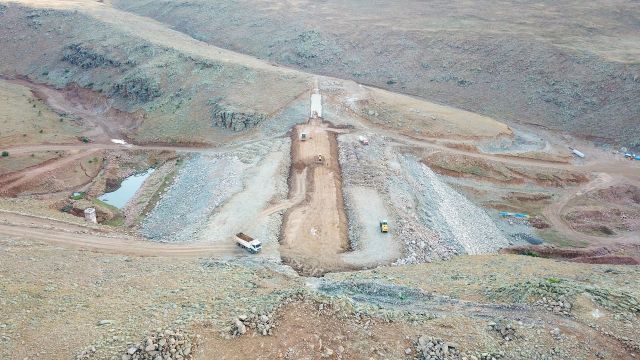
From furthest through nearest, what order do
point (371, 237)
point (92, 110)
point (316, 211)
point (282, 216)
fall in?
point (92, 110), point (316, 211), point (282, 216), point (371, 237)

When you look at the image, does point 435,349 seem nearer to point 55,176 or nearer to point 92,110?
point 55,176

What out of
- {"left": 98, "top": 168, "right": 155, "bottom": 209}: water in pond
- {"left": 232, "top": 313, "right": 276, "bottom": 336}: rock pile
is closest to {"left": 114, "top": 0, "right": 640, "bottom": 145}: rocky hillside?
{"left": 98, "top": 168, "right": 155, "bottom": 209}: water in pond

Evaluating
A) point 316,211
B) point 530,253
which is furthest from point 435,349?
point 530,253

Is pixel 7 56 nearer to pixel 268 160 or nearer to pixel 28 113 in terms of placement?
pixel 28 113

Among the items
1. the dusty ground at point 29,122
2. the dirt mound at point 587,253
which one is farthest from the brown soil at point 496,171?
the dusty ground at point 29,122

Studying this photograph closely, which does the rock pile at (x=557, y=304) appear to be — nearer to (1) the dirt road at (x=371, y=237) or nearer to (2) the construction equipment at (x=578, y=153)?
(1) the dirt road at (x=371, y=237)

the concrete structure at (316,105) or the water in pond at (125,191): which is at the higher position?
the concrete structure at (316,105)
